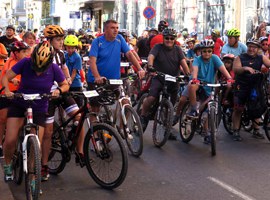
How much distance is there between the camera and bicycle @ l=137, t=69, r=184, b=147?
9.42 meters

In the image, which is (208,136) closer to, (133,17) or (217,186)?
(217,186)

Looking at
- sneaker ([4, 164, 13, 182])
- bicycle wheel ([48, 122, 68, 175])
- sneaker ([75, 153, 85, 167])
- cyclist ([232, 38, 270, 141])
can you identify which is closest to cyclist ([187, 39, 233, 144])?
cyclist ([232, 38, 270, 141])

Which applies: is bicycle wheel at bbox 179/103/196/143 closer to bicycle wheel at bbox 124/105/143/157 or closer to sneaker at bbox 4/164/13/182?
bicycle wheel at bbox 124/105/143/157

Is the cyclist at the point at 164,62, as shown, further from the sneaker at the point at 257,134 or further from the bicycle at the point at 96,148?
the bicycle at the point at 96,148

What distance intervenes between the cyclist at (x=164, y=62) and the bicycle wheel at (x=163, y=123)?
1.03 feet

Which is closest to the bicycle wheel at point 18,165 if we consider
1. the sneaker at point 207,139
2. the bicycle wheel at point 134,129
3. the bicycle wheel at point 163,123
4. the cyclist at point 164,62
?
the bicycle wheel at point 134,129

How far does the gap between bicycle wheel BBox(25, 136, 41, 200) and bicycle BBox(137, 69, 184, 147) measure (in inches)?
142

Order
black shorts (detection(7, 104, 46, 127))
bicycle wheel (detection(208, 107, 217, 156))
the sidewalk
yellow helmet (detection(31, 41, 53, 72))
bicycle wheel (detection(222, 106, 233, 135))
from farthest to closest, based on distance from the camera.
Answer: bicycle wheel (detection(222, 106, 233, 135)) → bicycle wheel (detection(208, 107, 217, 156)) → black shorts (detection(7, 104, 46, 127)) → the sidewalk → yellow helmet (detection(31, 41, 53, 72))

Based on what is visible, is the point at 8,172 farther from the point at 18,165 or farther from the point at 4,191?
the point at 4,191

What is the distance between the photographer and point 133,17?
4131 centimetres

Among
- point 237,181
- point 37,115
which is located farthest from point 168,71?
point 37,115

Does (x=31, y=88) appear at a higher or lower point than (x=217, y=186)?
higher

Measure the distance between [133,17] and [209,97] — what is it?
32215mm

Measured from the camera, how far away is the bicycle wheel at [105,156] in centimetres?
674
